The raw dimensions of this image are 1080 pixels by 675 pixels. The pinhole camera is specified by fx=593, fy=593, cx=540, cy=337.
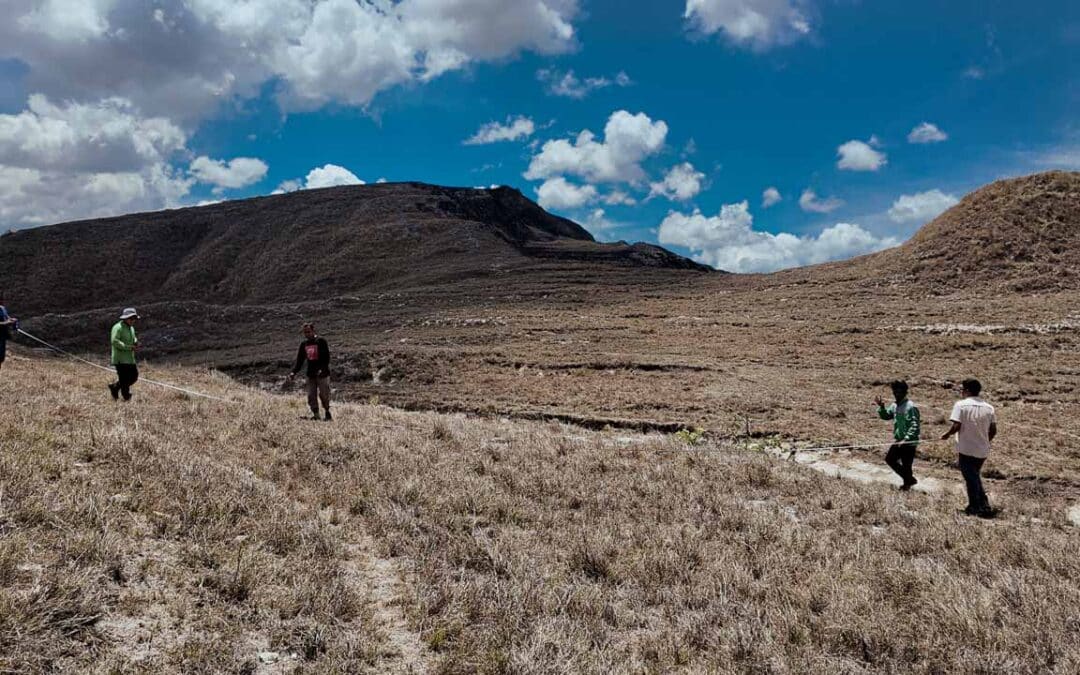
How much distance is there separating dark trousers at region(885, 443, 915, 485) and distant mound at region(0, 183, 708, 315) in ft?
165

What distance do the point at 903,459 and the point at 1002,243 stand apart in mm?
39151

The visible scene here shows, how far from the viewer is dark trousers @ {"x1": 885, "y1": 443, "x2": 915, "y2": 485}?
10531mm

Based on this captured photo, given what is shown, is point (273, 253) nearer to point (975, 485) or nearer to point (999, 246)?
point (999, 246)

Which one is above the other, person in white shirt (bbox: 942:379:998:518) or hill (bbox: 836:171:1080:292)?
hill (bbox: 836:171:1080:292)

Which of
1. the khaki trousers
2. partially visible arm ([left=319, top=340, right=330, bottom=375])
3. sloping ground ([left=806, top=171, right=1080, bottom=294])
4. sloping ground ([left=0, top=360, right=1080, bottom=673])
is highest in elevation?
sloping ground ([left=806, top=171, right=1080, bottom=294])

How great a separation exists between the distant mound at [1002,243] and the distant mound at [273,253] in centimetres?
3021

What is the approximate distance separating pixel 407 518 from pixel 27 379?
1209 cm

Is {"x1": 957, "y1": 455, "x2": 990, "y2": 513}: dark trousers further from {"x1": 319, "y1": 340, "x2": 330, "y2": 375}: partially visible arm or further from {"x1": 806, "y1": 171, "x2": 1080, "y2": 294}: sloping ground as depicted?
{"x1": 806, "y1": 171, "x2": 1080, "y2": 294}: sloping ground

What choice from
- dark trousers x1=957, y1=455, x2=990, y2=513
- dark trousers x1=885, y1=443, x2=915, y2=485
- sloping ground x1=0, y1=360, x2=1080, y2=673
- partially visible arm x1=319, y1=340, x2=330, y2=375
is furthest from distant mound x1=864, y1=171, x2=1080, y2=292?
partially visible arm x1=319, y1=340, x2=330, y2=375

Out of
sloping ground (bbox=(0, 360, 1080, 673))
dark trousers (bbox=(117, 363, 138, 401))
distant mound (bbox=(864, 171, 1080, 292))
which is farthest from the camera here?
distant mound (bbox=(864, 171, 1080, 292))

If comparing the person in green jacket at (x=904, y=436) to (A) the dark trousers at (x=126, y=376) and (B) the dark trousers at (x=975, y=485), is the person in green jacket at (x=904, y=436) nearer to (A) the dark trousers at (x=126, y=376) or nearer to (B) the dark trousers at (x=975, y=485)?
(B) the dark trousers at (x=975, y=485)

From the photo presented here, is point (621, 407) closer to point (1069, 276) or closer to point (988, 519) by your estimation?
point (988, 519)

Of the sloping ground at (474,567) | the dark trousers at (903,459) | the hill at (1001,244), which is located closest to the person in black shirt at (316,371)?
the sloping ground at (474,567)

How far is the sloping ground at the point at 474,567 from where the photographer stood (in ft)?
13.1
